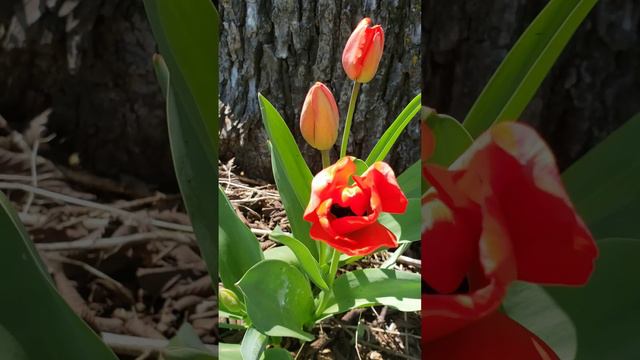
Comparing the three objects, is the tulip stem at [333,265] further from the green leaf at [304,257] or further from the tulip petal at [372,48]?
the tulip petal at [372,48]

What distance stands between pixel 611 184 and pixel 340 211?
9.0 inches

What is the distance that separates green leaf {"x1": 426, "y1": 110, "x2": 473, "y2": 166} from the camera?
0.38 m

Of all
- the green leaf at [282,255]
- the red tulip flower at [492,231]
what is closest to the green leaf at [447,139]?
the red tulip flower at [492,231]

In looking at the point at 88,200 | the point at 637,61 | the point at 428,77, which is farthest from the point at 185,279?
the point at 637,61

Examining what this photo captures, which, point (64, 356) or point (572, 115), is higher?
point (572, 115)

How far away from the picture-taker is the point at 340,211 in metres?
0.55

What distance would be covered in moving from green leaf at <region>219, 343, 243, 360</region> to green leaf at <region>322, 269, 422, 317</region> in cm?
10

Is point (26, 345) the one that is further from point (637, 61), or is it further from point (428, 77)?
point (637, 61)

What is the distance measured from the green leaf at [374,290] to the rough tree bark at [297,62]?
0.48 ft

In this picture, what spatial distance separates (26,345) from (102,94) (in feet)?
0.50

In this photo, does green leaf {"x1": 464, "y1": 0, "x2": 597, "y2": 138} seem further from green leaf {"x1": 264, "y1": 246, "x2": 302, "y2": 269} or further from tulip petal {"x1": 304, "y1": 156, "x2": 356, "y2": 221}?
green leaf {"x1": 264, "y1": 246, "x2": 302, "y2": 269}

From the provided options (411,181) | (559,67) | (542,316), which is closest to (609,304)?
(542,316)

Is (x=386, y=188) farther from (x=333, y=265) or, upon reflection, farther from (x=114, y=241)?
(x=114, y=241)

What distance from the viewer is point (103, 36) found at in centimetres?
35
